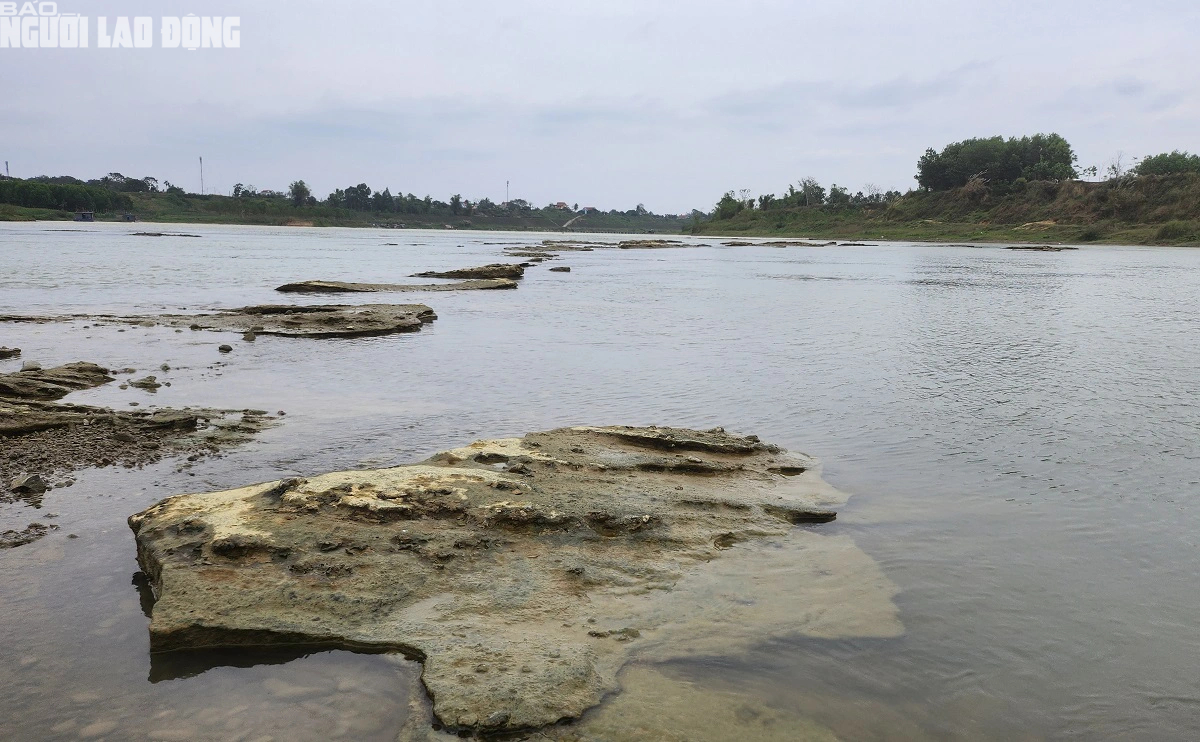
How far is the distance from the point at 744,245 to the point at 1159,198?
40487 millimetres

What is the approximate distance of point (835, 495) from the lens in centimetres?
682

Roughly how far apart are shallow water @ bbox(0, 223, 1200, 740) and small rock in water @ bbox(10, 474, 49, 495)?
0.13 meters

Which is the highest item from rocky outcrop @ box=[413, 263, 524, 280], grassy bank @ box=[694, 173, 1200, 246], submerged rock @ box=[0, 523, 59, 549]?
grassy bank @ box=[694, 173, 1200, 246]

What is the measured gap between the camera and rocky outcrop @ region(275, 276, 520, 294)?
2384 cm

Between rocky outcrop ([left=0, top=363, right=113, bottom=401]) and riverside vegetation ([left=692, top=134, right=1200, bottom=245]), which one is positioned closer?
rocky outcrop ([left=0, top=363, right=113, bottom=401])

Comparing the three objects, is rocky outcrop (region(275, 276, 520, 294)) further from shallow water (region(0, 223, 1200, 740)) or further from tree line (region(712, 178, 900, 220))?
tree line (region(712, 178, 900, 220))

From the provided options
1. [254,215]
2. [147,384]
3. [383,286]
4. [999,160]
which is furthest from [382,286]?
[254,215]

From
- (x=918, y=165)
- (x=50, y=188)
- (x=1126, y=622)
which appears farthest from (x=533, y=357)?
(x=50, y=188)

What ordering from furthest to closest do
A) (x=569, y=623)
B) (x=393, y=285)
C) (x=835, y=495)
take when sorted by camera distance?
1. (x=393, y=285)
2. (x=835, y=495)
3. (x=569, y=623)

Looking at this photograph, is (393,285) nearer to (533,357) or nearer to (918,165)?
(533,357)

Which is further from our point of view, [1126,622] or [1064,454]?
[1064,454]

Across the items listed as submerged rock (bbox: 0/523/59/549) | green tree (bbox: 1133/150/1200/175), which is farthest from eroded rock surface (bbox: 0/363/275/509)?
green tree (bbox: 1133/150/1200/175)

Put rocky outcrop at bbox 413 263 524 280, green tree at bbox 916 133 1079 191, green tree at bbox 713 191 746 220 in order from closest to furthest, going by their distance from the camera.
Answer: rocky outcrop at bbox 413 263 524 280, green tree at bbox 916 133 1079 191, green tree at bbox 713 191 746 220

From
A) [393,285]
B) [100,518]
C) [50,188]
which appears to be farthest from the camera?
[50,188]
